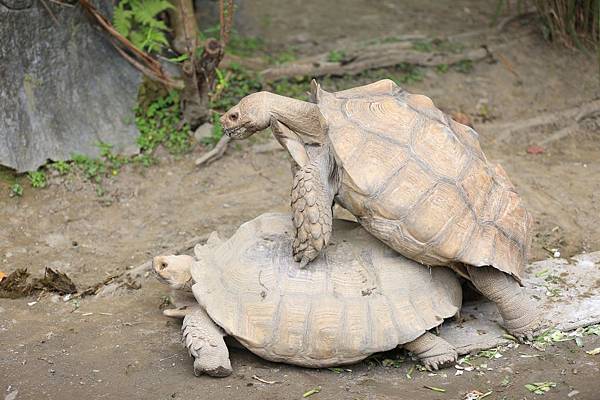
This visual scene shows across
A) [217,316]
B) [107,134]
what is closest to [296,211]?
[217,316]

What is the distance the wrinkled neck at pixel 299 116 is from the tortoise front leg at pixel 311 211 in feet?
0.97

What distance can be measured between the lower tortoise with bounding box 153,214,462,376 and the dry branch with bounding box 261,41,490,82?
337cm

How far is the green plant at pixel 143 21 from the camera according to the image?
6.79m

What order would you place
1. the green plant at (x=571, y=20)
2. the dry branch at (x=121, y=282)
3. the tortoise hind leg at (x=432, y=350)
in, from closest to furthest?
the tortoise hind leg at (x=432, y=350)
the dry branch at (x=121, y=282)
the green plant at (x=571, y=20)

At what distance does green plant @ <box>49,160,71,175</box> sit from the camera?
21.5 ft

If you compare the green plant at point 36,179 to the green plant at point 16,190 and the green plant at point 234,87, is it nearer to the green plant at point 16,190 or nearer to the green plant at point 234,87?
the green plant at point 16,190

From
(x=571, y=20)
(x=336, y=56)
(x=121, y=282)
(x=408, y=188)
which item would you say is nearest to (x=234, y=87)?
(x=336, y=56)

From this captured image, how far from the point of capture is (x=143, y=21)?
6801 millimetres

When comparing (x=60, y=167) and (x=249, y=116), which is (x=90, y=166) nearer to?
(x=60, y=167)

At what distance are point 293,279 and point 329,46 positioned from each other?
460cm

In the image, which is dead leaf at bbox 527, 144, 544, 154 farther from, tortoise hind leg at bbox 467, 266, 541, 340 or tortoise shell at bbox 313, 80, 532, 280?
tortoise hind leg at bbox 467, 266, 541, 340

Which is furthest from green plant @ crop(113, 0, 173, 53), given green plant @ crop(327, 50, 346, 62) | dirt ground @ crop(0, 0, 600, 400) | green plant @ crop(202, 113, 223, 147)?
green plant @ crop(327, 50, 346, 62)

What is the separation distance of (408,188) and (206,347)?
4.21ft

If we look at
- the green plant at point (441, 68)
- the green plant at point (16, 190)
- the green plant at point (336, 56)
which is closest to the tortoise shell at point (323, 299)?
the green plant at point (16, 190)
